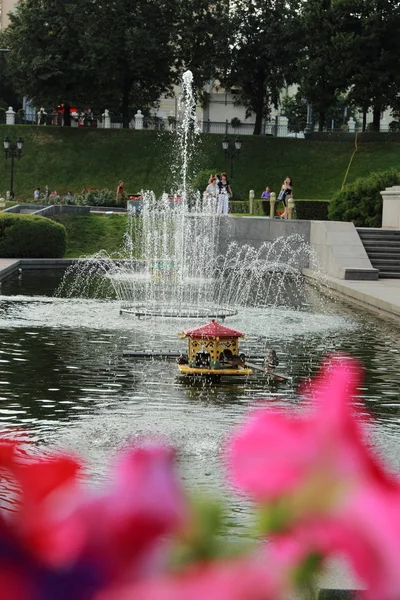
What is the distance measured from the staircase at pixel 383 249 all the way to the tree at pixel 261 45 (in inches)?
1386

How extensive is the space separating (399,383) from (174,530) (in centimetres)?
961

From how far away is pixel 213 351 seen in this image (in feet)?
33.1

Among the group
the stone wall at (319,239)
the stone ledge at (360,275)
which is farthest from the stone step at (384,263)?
the stone ledge at (360,275)

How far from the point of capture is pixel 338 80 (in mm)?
56281

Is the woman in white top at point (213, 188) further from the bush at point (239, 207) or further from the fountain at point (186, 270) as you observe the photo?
the bush at point (239, 207)

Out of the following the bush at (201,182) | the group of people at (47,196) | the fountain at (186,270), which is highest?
the bush at (201,182)

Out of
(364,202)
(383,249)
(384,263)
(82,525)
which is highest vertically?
(364,202)

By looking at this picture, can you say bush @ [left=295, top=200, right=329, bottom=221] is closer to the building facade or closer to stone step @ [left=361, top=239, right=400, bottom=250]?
stone step @ [left=361, top=239, right=400, bottom=250]

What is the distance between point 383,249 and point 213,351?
54.1 ft

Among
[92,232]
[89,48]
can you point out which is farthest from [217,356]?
[89,48]

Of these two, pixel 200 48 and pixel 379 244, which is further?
pixel 200 48

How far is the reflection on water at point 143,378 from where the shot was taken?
7.30 meters

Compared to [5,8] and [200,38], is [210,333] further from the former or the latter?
[5,8]

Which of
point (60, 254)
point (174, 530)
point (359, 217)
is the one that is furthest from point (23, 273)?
point (174, 530)
